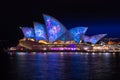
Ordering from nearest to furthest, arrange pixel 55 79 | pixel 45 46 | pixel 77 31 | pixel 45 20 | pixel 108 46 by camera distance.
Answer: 1. pixel 55 79
2. pixel 45 20
3. pixel 77 31
4. pixel 45 46
5. pixel 108 46

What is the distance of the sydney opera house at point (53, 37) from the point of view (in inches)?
4518

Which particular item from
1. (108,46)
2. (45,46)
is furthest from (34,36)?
(108,46)

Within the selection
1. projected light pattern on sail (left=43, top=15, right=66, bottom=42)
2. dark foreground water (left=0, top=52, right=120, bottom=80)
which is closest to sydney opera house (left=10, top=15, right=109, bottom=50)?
projected light pattern on sail (left=43, top=15, right=66, bottom=42)

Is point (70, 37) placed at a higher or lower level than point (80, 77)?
higher

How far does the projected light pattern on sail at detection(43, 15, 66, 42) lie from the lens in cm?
11202

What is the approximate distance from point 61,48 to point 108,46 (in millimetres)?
21495

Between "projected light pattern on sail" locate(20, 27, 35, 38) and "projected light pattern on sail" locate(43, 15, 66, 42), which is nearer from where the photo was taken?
"projected light pattern on sail" locate(43, 15, 66, 42)

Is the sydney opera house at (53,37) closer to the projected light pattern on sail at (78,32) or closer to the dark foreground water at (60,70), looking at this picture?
the projected light pattern on sail at (78,32)

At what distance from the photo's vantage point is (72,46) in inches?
5221

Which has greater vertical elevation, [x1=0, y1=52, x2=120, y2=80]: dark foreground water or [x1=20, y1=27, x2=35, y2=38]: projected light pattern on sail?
[x1=20, y1=27, x2=35, y2=38]: projected light pattern on sail

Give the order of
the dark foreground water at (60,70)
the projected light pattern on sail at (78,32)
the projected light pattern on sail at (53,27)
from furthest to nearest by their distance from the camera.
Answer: the projected light pattern on sail at (78,32), the projected light pattern on sail at (53,27), the dark foreground water at (60,70)

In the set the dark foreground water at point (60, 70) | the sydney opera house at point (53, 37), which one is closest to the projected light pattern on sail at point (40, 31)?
the sydney opera house at point (53, 37)

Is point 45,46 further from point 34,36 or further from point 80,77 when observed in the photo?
point 80,77

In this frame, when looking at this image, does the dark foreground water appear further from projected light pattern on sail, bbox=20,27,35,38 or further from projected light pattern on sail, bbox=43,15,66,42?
projected light pattern on sail, bbox=20,27,35,38
